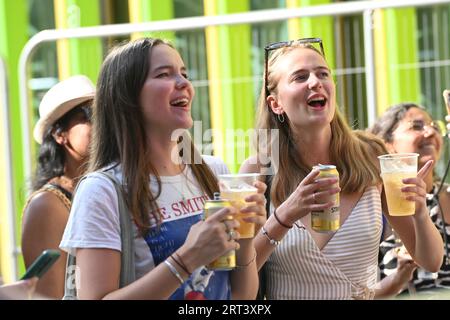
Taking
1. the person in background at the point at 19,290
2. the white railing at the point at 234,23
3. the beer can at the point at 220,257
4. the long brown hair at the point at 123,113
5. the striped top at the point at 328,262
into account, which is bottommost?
the striped top at the point at 328,262

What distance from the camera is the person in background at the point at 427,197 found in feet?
11.7

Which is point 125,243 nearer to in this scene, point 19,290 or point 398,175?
point 19,290

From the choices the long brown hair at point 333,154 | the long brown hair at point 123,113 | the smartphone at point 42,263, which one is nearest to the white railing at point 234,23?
the long brown hair at point 333,154

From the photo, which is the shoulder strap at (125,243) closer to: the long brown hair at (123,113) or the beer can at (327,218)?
the long brown hair at (123,113)

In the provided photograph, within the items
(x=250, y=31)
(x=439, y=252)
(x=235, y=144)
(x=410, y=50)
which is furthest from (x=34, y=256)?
(x=410, y=50)

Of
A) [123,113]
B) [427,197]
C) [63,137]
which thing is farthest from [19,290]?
[427,197]

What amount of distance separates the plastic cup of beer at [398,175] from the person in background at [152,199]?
0.49 metres

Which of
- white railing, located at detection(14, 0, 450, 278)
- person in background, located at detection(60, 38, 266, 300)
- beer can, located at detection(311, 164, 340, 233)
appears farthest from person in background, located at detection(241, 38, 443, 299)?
white railing, located at detection(14, 0, 450, 278)

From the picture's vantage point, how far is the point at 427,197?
13.4 ft

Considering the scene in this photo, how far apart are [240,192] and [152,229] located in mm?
257

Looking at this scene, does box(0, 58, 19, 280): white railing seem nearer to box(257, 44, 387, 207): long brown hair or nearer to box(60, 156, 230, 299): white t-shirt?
box(257, 44, 387, 207): long brown hair

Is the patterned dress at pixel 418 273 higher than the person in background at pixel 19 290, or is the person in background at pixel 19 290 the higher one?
the person in background at pixel 19 290

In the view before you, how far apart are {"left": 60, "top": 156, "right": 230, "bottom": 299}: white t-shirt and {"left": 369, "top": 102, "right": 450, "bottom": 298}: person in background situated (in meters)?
1.14

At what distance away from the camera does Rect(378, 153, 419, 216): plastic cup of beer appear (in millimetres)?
2793
